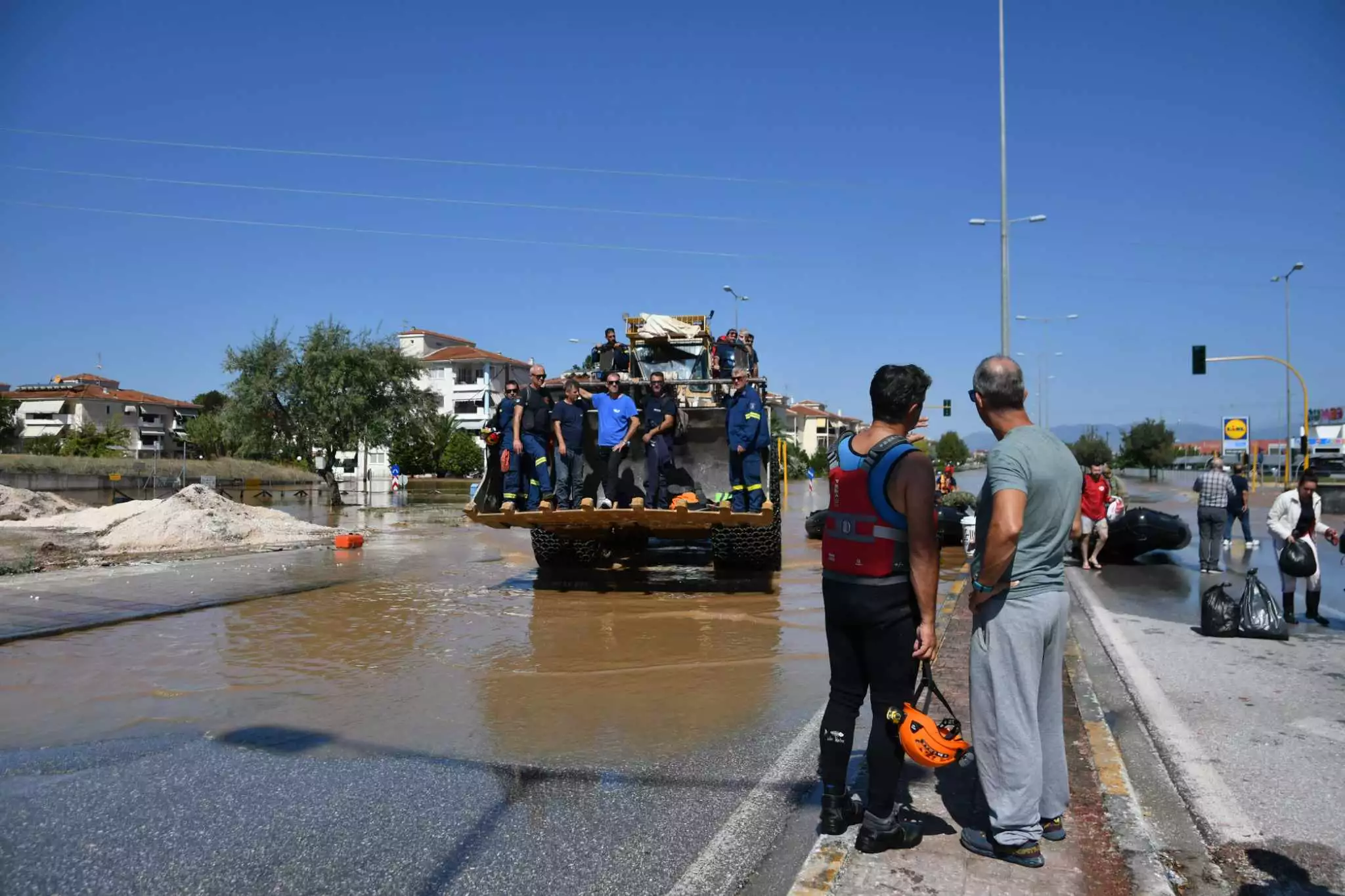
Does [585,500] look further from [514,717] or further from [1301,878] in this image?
[1301,878]

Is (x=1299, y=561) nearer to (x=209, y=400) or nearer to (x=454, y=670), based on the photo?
(x=454, y=670)

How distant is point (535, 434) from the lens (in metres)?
10.5

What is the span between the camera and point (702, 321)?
1532 cm

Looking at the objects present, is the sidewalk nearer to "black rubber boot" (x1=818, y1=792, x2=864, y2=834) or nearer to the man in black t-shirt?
"black rubber boot" (x1=818, y1=792, x2=864, y2=834)

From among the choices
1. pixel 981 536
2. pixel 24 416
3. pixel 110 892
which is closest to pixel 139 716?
pixel 110 892

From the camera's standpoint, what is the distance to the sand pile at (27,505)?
64.3ft

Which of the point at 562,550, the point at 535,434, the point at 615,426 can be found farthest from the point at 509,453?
the point at 562,550

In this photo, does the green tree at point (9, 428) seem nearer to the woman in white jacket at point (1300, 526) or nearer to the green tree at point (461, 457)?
the green tree at point (461, 457)

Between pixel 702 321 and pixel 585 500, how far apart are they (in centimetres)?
608

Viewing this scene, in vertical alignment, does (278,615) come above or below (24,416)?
below

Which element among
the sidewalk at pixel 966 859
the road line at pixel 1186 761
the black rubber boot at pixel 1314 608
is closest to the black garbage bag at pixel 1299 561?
the black rubber boot at pixel 1314 608

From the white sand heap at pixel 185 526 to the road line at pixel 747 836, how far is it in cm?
1365

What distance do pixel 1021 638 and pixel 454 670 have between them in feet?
15.0

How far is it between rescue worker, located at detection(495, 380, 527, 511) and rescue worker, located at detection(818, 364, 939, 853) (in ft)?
23.1
